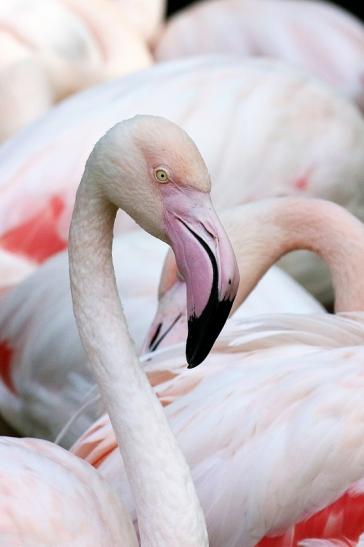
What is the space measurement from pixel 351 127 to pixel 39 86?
1492 mm

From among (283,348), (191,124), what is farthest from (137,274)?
(283,348)

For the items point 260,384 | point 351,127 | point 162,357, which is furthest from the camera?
point 351,127

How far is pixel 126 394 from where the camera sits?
2561 mm

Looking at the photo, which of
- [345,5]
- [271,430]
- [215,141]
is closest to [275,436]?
[271,430]

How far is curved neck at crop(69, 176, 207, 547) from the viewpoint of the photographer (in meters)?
2.51

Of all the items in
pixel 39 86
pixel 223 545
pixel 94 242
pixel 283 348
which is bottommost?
pixel 39 86

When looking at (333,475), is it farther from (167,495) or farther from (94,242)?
(94,242)

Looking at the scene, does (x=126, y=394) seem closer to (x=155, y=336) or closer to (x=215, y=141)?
(x=155, y=336)

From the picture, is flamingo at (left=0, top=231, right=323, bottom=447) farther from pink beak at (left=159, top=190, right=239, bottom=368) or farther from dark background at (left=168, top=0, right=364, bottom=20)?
dark background at (left=168, top=0, right=364, bottom=20)

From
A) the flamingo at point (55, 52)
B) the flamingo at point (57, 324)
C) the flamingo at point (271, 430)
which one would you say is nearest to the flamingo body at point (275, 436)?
the flamingo at point (271, 430)

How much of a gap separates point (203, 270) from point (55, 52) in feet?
14.0

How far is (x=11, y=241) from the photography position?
4.62 m

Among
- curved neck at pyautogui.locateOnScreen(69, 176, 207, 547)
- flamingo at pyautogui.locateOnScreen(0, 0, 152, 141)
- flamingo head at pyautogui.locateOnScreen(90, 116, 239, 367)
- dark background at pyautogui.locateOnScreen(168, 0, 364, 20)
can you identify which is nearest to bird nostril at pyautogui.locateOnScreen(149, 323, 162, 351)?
Answer: curved neck at pyautogui.locateOnScreen(69, 176, 207, 547)

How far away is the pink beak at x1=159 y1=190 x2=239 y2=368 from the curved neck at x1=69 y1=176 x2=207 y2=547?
0.14m
